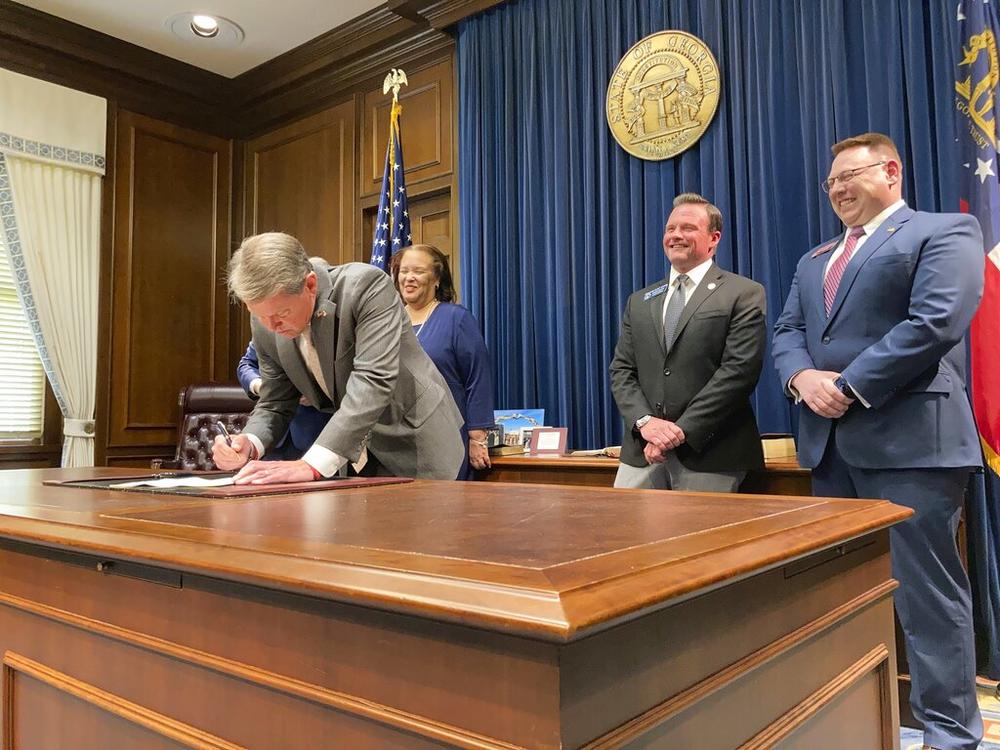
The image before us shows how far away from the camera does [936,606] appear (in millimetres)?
2066

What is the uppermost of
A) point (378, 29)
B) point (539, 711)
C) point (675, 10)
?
point (378, 29)

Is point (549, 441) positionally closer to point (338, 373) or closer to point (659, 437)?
point (659, 437)

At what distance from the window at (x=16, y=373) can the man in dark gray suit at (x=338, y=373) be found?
3.51 metres

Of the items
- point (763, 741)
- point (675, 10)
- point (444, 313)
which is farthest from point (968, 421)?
point (675, 10)

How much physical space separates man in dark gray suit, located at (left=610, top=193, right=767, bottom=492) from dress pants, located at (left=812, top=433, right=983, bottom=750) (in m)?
0.52

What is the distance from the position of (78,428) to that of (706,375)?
13.6ft

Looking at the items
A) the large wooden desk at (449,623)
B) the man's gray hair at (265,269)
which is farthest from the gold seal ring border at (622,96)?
the large wooden desk at (449,623)

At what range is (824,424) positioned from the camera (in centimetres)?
224

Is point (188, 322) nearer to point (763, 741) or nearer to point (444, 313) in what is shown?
point (444, 313)

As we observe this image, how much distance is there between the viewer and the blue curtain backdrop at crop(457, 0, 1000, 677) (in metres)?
3.02

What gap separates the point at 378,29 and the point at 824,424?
391cm

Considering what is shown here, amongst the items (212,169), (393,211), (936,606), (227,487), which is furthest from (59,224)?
(936,606)

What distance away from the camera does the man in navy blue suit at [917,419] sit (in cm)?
205

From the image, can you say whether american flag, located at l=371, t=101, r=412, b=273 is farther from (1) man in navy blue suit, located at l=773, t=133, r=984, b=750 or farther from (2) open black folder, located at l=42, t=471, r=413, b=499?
(1) man in navy blue suit, located at l=773, t=133, r=984, b=750
